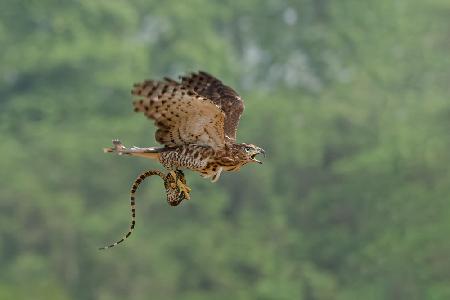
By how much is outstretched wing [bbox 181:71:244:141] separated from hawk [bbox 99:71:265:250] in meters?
0.78

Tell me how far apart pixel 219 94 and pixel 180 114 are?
1.40 meters

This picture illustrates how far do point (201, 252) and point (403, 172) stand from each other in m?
6.73

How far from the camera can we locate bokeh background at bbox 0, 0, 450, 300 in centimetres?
4159

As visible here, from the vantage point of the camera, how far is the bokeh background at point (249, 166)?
4159 cm

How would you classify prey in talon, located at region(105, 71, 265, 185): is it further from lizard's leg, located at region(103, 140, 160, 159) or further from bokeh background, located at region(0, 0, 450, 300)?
bokeh background, located at region(0, 0, 450, 300)

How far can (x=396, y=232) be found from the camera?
41.9m

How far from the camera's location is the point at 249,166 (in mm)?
43000

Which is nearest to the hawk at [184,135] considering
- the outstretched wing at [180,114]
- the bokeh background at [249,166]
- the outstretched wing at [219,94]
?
the outstretched wing at [180,114]

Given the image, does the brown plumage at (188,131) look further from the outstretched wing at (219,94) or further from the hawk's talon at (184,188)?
the outstretched wing at (219,94)

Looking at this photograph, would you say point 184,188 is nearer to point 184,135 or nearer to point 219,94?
point 184,135

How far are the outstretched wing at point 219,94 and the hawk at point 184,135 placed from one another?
0.78 metres

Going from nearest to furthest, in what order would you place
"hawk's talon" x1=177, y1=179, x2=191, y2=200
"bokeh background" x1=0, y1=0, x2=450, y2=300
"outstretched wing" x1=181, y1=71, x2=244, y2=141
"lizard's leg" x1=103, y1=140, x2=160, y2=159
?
"hawk's talon" x1=177, y1=179, x2=191, y2=200, "lizard's leg" x1=103, y1=140, x2=160, y2=159, "outstretched wing" x1=181, y1=71, x2=244, y2=141, "bokeh background" x1=0, y1=0, x2=450, y2=300

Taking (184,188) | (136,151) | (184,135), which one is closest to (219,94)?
(184,135)

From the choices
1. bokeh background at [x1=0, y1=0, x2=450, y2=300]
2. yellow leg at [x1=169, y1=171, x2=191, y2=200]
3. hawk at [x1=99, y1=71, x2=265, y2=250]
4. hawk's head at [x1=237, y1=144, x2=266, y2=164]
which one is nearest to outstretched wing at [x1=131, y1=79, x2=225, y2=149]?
hawk at [x1=99, y1=71, x2=265, y2=250]
